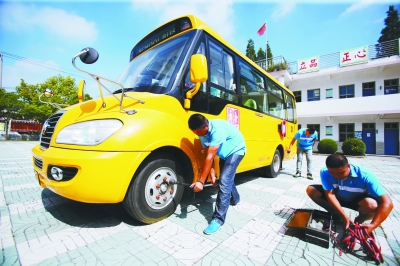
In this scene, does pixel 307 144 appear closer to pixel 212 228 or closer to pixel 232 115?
pixel 232 115

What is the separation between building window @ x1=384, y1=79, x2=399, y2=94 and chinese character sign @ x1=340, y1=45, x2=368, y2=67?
255 centimetres

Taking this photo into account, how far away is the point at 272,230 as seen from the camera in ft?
7.46

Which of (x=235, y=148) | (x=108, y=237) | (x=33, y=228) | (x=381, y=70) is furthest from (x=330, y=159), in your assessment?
(x=381, y=70)

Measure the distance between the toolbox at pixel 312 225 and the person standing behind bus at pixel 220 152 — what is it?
796 mm

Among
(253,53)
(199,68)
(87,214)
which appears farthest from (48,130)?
(253,53)

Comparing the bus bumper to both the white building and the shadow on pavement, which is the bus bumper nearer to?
the shadow on pavement

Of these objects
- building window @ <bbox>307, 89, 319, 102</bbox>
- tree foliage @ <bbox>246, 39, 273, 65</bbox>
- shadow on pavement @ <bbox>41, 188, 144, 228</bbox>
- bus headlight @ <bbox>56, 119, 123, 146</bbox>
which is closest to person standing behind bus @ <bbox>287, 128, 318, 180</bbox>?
shadow on pavement @ <bbox>41, 188, 144, 228</bbox>

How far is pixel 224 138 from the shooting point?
2.35 meters

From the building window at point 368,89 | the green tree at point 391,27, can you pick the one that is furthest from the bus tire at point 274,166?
the green tree at point 391,27

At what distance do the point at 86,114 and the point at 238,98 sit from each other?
2462 millimetres

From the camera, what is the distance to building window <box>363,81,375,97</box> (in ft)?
52.2

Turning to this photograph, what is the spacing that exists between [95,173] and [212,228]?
1.39 m

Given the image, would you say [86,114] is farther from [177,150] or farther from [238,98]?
[238,98]

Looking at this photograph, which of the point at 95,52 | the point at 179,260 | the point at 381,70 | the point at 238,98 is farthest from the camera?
the point at 381,70
